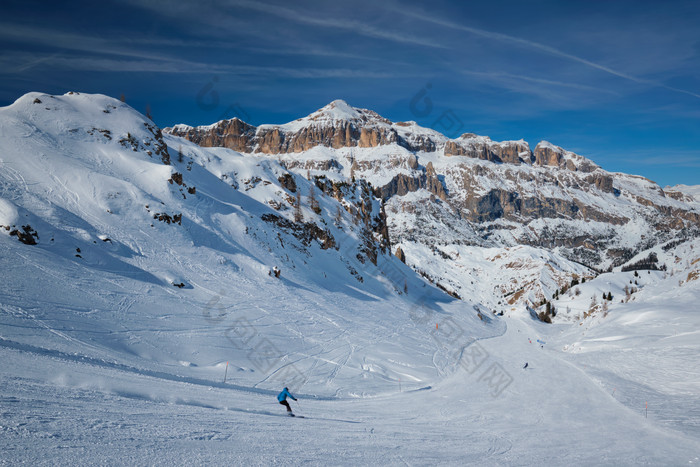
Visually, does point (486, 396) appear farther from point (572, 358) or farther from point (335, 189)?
point (335, 189)

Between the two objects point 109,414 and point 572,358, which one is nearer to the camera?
point 109,414

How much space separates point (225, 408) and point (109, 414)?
4.21 m

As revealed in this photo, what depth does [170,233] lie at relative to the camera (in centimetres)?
3919

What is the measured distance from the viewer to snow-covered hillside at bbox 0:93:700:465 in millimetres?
10742

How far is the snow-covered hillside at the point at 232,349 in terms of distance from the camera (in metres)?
10.7

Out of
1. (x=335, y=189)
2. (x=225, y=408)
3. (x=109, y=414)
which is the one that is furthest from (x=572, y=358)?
(x=335, y=189)

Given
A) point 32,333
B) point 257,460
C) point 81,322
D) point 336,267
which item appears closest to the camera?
point 257,460

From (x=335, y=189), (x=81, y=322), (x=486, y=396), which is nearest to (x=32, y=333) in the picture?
(x=81, y=322)

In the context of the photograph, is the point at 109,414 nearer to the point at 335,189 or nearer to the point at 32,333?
the point at 32,333

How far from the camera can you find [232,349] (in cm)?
2412

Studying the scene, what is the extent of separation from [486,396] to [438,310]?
1818 inches

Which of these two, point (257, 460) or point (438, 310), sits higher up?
point (257, 460)

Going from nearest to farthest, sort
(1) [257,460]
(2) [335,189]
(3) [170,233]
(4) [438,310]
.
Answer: (1) [257,460], (3) [170,233], (4) [438,310], (2) [335,189]

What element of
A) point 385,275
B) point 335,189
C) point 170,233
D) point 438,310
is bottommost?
point 438,310
